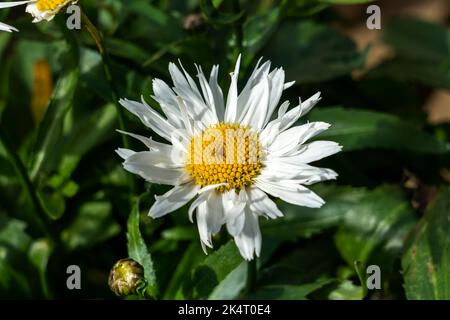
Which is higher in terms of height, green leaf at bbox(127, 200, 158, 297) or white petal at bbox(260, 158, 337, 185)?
white petal at bbox(260, 158, 337, 185)

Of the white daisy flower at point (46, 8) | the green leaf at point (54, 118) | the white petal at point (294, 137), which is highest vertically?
the white daisy flower at point (46, 8)

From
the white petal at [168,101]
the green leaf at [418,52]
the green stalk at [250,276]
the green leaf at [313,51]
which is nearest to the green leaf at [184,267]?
the green stalk at [250,276]

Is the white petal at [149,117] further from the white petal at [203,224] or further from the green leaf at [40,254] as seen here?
the green leaf at [40,254]

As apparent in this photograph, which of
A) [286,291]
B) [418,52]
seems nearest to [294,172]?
[286,291]

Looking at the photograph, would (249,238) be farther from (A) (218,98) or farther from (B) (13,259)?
(B) (13,259)

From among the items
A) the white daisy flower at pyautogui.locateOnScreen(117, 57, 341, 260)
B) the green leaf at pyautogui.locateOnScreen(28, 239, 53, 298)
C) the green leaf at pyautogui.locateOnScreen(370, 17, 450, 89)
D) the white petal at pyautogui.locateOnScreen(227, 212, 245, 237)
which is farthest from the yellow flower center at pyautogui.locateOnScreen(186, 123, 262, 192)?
the green leaf at pyautogui.locateOnScreen(370, 17, 450, 89)

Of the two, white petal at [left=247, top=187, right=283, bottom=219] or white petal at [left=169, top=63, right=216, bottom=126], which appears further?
white petal at [left=169, top=63, right=216, bottom=126]

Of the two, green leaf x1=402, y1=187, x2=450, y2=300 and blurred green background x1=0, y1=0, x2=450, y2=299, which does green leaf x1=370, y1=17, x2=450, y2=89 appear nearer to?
blurred green background x1=0, y1=0, x2=450, y2=299
